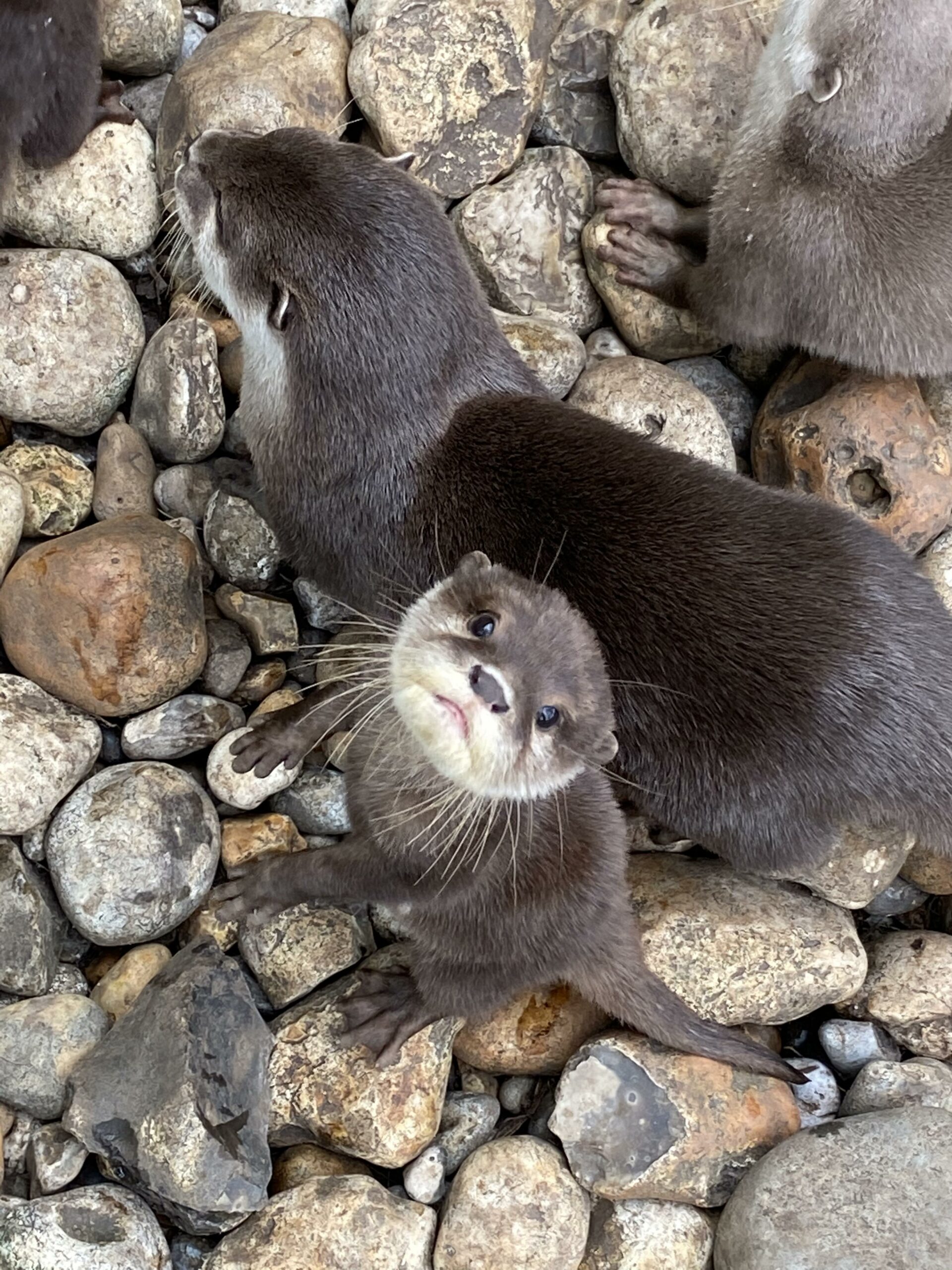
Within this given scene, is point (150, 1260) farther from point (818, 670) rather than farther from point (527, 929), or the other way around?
point (818, 670)

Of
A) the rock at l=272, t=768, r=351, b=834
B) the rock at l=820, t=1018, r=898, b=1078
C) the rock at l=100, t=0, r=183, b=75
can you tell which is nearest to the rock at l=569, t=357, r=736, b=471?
the rock at l=272, t=768, r=351, b=834

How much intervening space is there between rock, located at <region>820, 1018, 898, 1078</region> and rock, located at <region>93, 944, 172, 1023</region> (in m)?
1.25

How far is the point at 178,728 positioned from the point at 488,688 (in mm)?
844

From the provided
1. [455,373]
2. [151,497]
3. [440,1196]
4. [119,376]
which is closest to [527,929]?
[440,1196]

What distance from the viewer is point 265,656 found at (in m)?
2.32

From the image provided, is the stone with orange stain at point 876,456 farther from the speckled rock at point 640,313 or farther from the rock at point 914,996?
the rock at point 914,996

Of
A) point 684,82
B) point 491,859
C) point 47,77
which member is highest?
point 684,82

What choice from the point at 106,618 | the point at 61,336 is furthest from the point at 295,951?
the point at 61,336

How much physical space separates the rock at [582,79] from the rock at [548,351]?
0.56 metres

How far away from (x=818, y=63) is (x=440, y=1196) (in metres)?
2.32

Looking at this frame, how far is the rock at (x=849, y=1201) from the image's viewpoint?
1736mm

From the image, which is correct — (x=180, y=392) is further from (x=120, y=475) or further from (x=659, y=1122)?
(x=659, y=1122)

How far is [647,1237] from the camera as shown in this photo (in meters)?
1.88

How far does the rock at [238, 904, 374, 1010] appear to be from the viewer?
2.01 m
